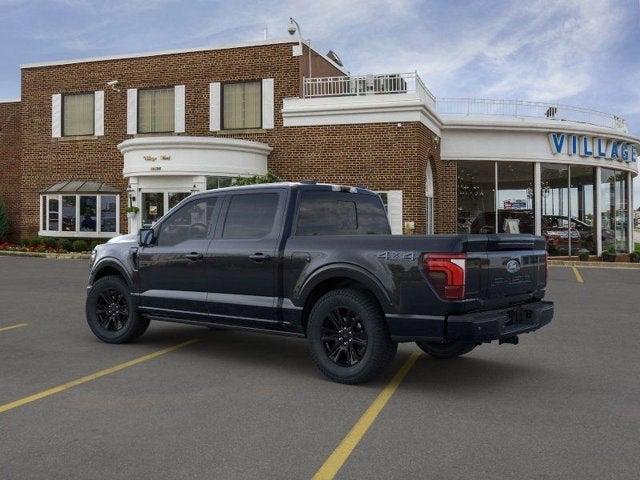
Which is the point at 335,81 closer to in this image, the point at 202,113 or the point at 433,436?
the point at 202,113

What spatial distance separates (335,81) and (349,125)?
8.28ft

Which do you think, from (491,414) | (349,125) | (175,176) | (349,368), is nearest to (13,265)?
(175,176)

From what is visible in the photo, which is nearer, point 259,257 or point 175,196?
point 259,257

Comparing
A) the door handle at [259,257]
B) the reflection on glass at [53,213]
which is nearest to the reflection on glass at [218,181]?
the reflection on glass at [53,213]

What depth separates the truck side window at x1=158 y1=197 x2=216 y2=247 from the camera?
24.1 feet

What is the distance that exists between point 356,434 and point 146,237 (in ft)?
13.3

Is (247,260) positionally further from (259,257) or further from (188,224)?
(188,224)

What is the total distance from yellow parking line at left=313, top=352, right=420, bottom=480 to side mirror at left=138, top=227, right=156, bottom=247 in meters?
3.27

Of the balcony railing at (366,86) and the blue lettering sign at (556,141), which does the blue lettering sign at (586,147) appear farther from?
the balcony railing at (366,86)

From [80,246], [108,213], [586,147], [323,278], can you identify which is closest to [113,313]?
[323,278]

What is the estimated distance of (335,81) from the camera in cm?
2412

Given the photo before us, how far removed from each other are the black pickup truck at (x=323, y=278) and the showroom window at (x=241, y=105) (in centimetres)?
1689

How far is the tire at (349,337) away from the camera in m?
5.83

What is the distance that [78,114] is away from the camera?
88.7 ft
